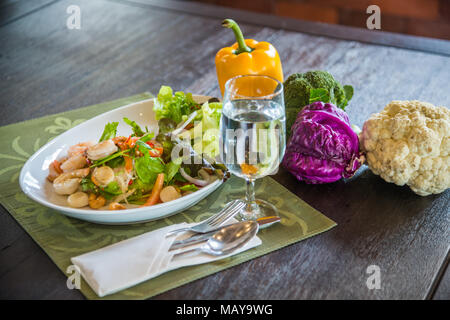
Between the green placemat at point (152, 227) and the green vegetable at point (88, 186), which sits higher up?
the green vegetable at point (88, 186)

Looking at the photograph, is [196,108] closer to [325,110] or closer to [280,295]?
[325,110]

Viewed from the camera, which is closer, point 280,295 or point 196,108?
point 280,295

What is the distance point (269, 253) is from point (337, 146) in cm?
32

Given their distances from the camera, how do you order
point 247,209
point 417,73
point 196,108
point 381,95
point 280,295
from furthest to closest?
point 417,73 < point 381,95 < point 196,108 < point 247,209 < point 280,295

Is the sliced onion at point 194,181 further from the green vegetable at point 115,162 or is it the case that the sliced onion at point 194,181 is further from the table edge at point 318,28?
the table edge at point 318,28

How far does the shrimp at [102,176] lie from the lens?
3.64ft

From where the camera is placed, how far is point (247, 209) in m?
1.11

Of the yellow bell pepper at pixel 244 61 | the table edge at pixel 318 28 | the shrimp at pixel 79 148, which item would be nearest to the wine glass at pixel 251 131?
the shrimp at pixel 79 148

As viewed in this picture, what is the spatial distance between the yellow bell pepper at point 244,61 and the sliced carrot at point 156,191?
1.84ft

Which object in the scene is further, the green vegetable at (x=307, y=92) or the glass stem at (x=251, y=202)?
the green vegetable at (x=307, y=92)

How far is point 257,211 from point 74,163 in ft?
1.45

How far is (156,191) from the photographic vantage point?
1132mm

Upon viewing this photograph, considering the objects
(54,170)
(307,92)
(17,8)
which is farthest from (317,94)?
(17,8)
